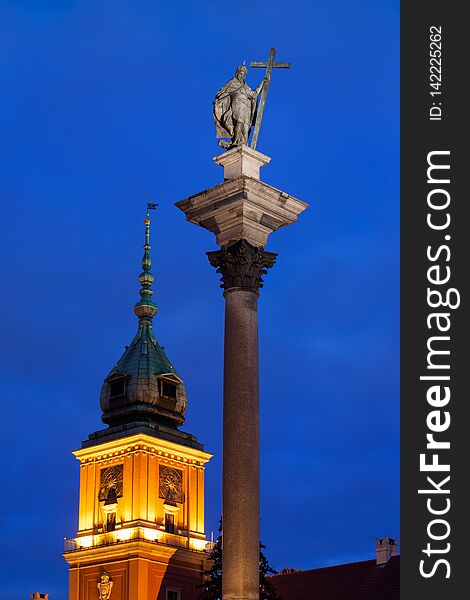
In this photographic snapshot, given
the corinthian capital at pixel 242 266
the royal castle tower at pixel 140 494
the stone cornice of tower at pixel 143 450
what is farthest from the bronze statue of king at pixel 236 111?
the stone cornice of tower at pixel 143 450

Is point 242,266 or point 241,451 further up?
point 242,266

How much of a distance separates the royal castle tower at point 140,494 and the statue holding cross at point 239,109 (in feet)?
152

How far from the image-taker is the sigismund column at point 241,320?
49.8 feet

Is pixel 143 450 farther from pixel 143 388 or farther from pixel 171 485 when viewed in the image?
pixel 143 388

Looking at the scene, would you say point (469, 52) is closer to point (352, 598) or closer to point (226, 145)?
point (226, 145)

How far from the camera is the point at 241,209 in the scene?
53.4 ft

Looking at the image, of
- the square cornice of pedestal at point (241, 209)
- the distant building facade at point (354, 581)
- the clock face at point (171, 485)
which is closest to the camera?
the square cornice of pedestal at point (241, 209)

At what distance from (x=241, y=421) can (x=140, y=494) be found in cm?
4873

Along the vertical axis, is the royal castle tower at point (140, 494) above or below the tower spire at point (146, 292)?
below

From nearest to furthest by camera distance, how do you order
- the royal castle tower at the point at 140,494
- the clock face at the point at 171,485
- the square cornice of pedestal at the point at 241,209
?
the square cornice of pedestal at the point at 241,209
the royal castle tower at the point at 140,494
the clock face at the point at 171,485

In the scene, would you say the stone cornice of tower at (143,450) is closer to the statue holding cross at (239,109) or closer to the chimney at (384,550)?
the chimney at (384,550)

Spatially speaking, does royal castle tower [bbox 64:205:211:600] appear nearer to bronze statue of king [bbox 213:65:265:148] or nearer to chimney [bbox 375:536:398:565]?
chimney [bbox 375:536:398:565]

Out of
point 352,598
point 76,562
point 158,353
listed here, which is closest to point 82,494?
point 76,562

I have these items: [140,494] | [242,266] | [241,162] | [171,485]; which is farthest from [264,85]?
[171,485]
